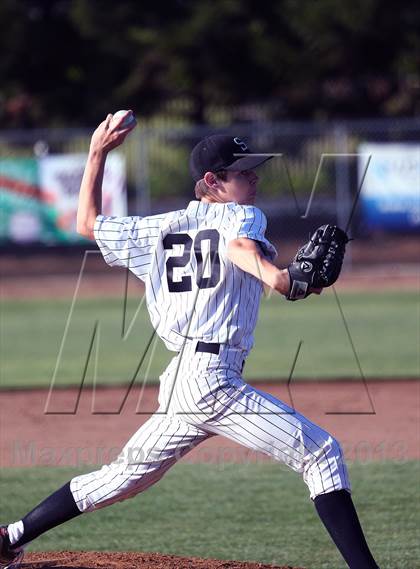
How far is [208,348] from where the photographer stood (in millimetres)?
4160

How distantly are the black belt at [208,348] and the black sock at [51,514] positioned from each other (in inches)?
34.3

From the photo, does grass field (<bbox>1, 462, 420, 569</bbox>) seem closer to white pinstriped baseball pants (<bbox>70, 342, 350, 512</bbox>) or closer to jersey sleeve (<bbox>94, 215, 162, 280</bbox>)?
white pinstriped baseball pants (<bbox>70, 342, 350, 512</bbox>)

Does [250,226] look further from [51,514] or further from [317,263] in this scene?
[51,514]

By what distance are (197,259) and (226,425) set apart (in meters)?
0.66

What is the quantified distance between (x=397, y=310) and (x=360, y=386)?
5230 millimetres

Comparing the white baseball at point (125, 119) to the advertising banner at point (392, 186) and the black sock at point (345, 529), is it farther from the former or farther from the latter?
the advertising banner at point (392, 186)

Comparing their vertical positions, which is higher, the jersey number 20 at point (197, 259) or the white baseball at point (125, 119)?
the white baseball at point (125, 119)

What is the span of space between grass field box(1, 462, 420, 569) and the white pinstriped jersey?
1.58m

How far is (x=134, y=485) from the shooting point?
14.4 ft

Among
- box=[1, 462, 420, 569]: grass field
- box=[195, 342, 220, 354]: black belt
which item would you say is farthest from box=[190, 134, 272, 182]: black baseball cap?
box=[1, 462, 420, 569]: grass field

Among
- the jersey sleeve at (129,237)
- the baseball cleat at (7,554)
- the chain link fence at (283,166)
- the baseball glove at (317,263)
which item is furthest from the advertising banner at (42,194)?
the baseball glove at (317,263)

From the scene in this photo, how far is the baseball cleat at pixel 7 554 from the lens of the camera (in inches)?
177

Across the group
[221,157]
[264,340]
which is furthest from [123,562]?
[264,340]

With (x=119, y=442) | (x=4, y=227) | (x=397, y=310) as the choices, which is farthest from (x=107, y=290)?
(x=119, y=442)
